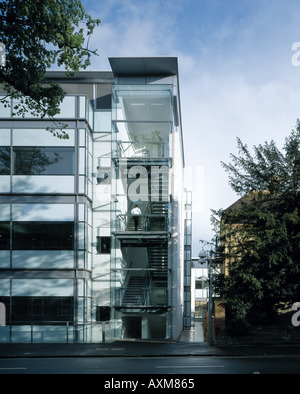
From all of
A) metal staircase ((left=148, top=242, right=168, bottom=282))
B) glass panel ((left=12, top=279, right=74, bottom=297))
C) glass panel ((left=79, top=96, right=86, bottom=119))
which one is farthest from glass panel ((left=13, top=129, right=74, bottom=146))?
metal staircase ((left=148, top=242, right=168, bottom=282))

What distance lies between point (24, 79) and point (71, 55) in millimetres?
1535

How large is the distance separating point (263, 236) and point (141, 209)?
735 centimetres

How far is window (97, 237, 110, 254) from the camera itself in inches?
1173

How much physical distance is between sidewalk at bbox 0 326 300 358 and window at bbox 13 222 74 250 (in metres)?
5.02

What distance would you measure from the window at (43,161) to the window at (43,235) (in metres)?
2.76

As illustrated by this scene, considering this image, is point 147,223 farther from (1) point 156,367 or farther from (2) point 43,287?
(1) point 156,367

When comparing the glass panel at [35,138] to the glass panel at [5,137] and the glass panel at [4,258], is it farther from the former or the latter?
the glass panel at [4,258]

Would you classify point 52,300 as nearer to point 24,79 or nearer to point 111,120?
point 111,120

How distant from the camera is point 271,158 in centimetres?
2538

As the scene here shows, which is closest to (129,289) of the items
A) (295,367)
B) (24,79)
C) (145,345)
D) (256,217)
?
(145,345)

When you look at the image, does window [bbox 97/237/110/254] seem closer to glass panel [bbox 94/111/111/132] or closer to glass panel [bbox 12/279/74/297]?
glass panel [bbox 12/279/74/297]

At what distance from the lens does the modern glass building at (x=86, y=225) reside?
2734 centimetres

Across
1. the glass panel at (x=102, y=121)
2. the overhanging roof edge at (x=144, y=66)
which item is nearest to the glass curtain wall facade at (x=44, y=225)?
the glass panel at (x=102, y=121)

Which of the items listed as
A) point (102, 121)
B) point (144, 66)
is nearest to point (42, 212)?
point (102, 121)
